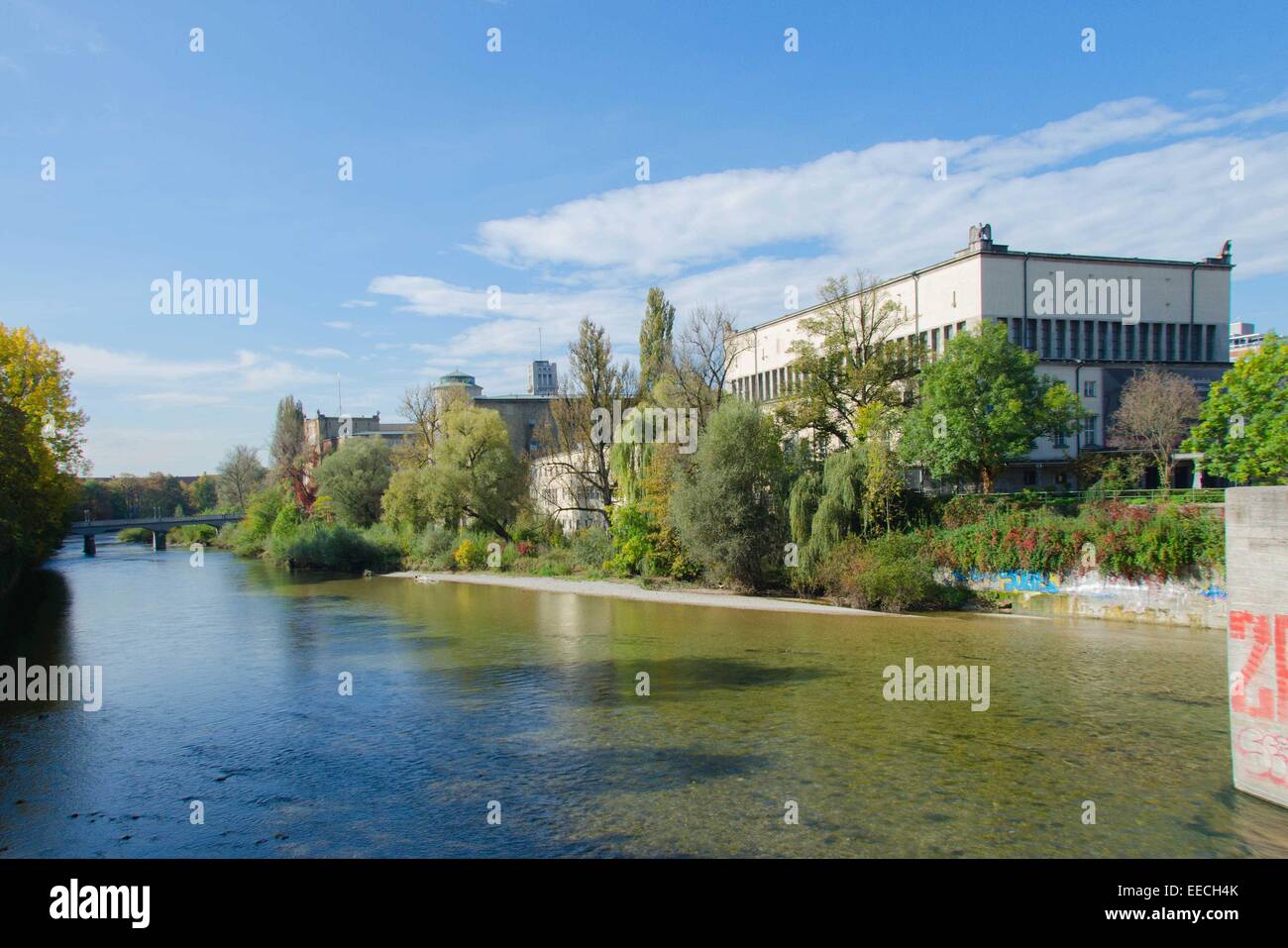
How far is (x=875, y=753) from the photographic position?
47.8 feet

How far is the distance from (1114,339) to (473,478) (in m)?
37.1

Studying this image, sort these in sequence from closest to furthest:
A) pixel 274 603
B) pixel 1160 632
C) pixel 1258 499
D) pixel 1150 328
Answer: pixel 1258 499
pixel 1160 632
pixel 274 603
pixel 1150 328

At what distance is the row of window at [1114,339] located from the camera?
42.1 metres

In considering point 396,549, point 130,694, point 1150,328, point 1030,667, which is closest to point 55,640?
point 130,694

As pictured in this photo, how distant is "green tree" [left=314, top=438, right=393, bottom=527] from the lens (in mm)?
62156

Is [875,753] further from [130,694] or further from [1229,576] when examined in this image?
[130,694]

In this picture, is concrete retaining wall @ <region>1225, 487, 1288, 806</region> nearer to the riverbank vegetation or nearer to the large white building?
the riverbank vegetation

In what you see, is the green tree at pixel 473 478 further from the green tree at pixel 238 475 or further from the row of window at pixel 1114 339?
the green tree at pixel 238 475

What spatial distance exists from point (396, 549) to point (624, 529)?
2064 cm

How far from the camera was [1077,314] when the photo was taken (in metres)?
42.6

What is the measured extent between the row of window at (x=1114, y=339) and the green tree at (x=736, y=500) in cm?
1582

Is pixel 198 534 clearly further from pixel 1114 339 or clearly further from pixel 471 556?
pixel 1114 339

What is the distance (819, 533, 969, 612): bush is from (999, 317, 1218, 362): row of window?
1597 centimetres

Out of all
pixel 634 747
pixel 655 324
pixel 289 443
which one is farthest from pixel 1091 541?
pixel 289 443
